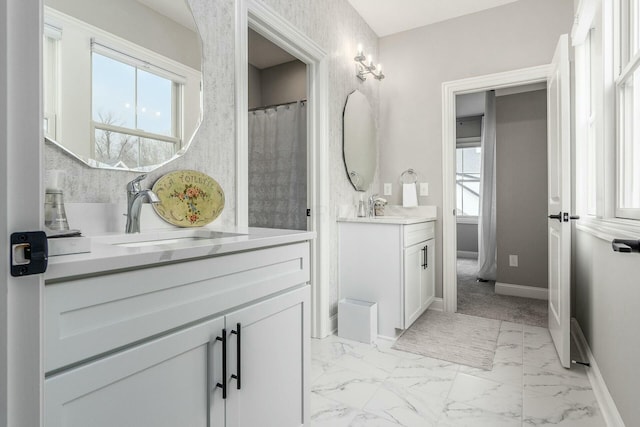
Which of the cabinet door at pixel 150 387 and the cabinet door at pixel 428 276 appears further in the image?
the cabinet door at pixel 428 276

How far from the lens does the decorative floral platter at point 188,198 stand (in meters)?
1.34

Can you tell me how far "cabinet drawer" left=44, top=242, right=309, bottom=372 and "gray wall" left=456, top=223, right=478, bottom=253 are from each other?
228 inches

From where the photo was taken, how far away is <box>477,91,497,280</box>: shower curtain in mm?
4203

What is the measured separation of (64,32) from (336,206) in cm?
191

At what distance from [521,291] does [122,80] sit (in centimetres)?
392

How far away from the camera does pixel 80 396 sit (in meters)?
0.64

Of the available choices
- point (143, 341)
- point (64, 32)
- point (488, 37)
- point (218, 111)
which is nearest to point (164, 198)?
point (218, 111)

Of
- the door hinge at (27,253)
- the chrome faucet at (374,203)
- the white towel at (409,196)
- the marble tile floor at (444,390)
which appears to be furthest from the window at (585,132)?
the door hinge at (27,253)

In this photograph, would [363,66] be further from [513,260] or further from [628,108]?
[513,260]

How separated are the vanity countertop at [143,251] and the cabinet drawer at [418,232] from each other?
134cm

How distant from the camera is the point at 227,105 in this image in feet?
5.35

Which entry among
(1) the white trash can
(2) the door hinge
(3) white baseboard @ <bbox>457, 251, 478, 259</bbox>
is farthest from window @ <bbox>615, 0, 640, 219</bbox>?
(3) white baseboard @ <bbox>457, 251, 478, 259</bbox>

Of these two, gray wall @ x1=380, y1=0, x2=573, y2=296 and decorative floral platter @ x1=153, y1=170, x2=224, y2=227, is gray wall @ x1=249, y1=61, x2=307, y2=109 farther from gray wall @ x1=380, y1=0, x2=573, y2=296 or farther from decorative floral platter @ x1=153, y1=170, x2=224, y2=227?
decorative floral platter @ x1=153, y1=170, x2=224, y2=227

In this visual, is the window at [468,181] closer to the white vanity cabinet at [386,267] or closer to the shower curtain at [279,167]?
the white vanity cabinet at [386,267]
